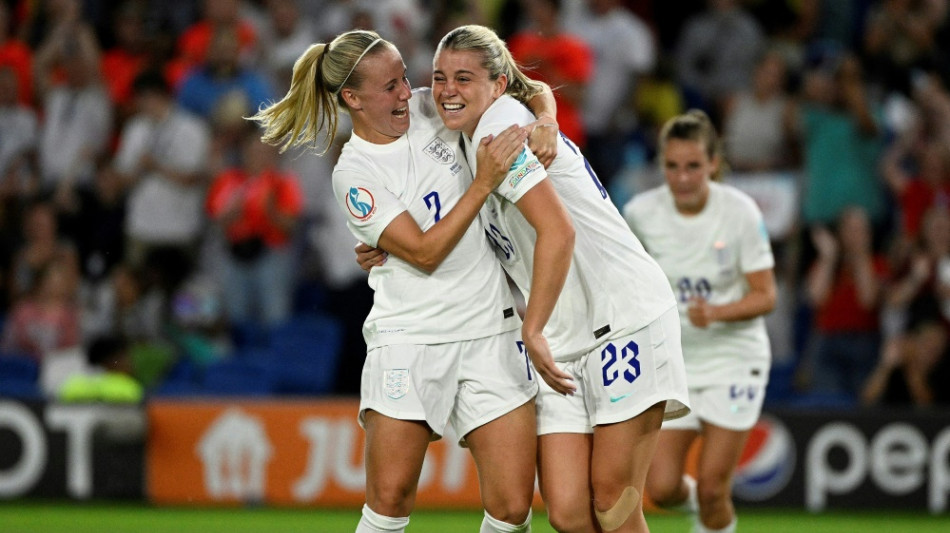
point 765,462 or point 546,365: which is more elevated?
point 546,365

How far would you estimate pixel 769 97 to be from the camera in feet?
36.0

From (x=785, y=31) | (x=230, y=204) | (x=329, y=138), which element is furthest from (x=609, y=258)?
(x=785, y=31)

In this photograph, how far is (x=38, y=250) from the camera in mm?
11336

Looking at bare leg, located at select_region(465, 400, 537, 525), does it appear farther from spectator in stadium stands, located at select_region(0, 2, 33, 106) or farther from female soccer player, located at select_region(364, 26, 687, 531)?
spectator in stadium stands, located at select_region(0, 2, 33, 106)

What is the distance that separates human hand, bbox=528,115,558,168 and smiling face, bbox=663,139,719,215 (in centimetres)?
167

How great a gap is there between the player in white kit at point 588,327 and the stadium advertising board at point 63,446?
5.51 m

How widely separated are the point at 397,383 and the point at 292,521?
4456 millimetres

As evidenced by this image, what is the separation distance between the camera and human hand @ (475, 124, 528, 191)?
15.3 feet

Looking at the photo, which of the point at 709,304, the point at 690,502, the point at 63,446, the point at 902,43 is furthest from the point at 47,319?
the point at 902,43

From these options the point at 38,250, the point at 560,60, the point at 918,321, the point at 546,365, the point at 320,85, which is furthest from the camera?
the point at 38,250

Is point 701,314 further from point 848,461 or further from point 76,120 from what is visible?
Answer: point 76,120

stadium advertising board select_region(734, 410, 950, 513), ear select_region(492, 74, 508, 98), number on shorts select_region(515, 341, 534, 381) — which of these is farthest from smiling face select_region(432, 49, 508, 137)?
stadium advertising board select_region(734, 410, 950, 513)

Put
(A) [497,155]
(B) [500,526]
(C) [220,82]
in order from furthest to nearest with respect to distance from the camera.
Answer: (C) [220,82], (B) [500,526], (A) [497,155]

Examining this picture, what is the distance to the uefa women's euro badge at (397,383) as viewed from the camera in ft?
16.0
